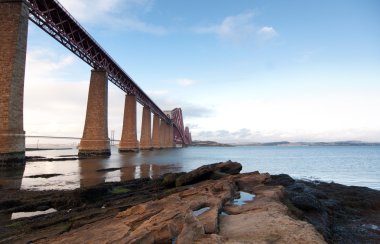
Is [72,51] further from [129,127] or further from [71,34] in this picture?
[129,127]

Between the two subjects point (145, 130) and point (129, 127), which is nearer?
point (129, 127)

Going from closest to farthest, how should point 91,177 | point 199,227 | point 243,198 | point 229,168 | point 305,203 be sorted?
1. point 199,227
2. point 305,203
3. point 243,198
4. point 229,168
5. point 91,177

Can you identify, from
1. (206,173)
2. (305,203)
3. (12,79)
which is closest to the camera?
(305,203)

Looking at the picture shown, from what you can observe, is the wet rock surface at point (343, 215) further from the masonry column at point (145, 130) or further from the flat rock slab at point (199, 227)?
the masonry column at point (145, 130)

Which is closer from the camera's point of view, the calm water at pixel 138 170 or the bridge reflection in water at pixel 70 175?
the bridge reflection in water at pixel 70 175

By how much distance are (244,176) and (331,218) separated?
4.69 m

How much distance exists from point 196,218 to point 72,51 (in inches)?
1376

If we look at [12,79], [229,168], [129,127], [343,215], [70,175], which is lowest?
[343,215]

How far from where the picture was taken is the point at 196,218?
16.4 ft

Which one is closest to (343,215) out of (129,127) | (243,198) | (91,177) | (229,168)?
(243,198)

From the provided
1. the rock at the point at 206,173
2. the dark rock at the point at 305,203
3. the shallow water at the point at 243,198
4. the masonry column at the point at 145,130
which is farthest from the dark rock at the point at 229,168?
the masonry column at the point at 145,130

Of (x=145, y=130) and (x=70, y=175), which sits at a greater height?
(x=145, y=130)

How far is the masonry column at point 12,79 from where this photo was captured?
68.9 ft

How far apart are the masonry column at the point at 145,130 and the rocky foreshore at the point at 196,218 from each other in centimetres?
6186
